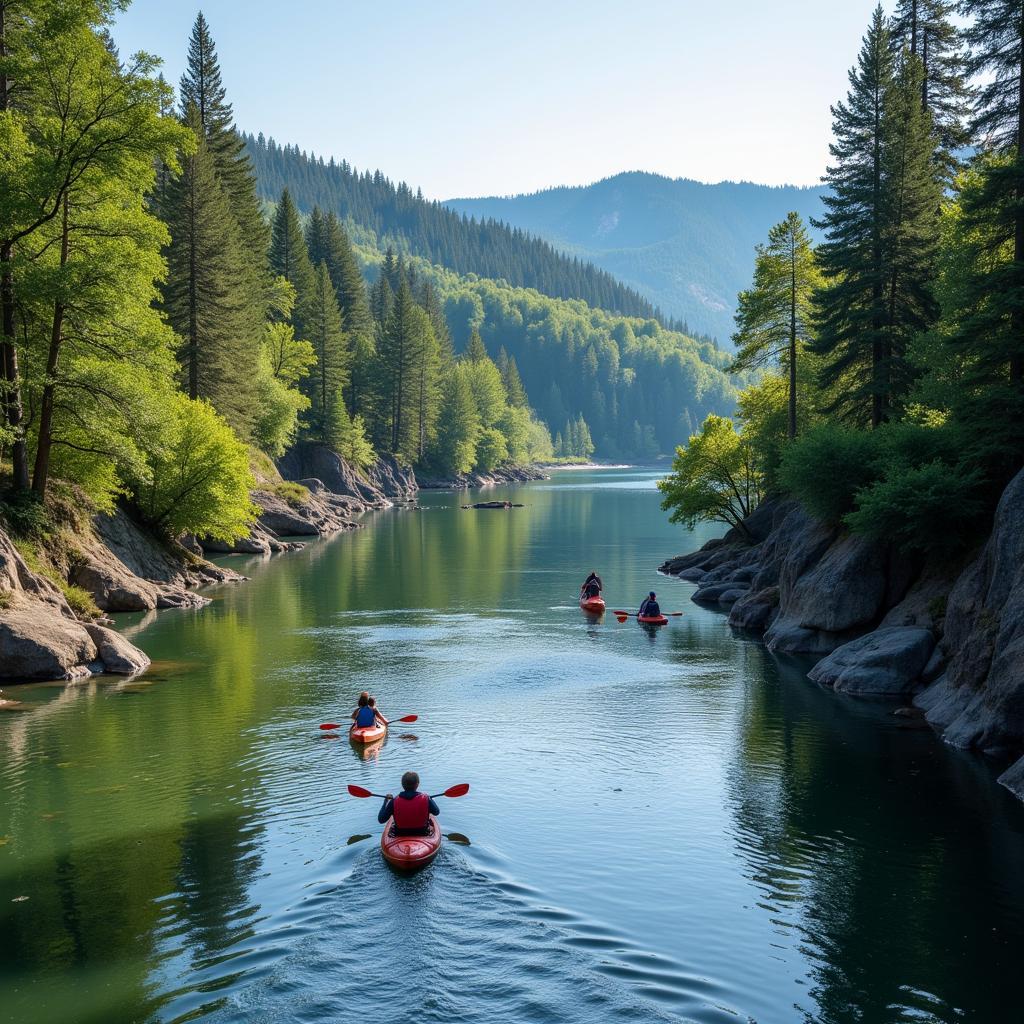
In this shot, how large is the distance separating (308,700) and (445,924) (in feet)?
46.5

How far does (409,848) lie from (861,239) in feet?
116

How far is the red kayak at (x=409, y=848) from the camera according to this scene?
15.6 metres

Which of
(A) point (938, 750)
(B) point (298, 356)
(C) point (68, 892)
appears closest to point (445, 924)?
(C) point (68, 892)

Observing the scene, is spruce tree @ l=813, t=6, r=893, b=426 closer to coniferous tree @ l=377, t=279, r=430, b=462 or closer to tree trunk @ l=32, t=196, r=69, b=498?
tree trunk @ l=32, t=196, r=69, b=498

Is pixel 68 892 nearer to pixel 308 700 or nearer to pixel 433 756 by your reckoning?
pixel 433 756

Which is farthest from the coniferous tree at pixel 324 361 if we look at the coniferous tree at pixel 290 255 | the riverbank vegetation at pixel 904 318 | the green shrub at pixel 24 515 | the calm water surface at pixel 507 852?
the calm water surface at pixel 507 852

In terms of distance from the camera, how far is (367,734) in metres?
22.8

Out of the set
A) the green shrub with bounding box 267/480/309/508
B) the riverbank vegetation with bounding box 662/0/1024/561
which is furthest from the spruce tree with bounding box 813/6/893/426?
the green shrub with bounding box 267/480/309/508

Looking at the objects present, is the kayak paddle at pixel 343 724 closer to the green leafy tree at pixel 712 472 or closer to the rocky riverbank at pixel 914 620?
the rocky riverbank at pixel 914 620

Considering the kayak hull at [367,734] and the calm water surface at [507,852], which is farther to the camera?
the kayak hull at [367,734]

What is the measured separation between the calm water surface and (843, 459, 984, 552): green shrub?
216 inches

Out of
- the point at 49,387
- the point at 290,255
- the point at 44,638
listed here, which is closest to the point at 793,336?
the point at 49,387

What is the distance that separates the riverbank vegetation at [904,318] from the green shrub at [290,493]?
34091mm

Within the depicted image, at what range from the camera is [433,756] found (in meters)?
22.2
